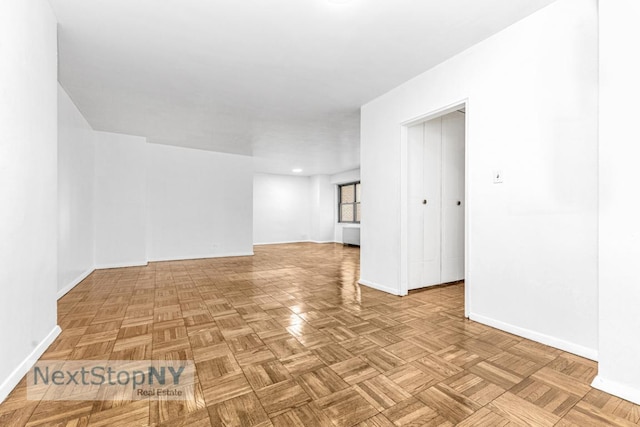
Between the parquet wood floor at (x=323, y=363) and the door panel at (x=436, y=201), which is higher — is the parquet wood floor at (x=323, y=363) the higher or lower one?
the lower one

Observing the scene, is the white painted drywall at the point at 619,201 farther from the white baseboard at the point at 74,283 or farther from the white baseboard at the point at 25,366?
the white baseboard at the point at 74,283

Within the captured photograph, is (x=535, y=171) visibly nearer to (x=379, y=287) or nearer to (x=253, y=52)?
(x=379, y=287)

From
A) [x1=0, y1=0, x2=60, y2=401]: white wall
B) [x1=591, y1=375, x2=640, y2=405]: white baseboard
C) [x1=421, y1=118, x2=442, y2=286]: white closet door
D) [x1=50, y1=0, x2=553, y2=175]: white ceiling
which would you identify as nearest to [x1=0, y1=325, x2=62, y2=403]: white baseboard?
[x1=0, y1=0, x2=60, y2=401]: white wall

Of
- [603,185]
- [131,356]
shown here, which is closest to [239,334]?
[131,356]

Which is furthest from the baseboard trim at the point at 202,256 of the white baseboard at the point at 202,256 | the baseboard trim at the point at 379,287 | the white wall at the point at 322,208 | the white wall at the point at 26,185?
the white wall at the point at 26,185

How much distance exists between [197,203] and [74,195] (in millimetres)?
2443

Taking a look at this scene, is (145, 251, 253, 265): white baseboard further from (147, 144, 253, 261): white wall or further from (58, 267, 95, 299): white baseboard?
(58, 267, 95, 299): white baseboard

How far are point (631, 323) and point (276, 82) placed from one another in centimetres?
339

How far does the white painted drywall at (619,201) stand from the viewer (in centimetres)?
142

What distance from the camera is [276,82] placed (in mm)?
3164

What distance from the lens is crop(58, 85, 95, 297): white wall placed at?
3363 mm

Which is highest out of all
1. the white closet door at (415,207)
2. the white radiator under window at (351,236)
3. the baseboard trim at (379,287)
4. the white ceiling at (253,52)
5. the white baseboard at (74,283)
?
the white ceiling at (253,52)

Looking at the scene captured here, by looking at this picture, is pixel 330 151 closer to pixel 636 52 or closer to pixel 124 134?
pixel 124 134

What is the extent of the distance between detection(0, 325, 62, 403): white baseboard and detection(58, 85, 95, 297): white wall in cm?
157
